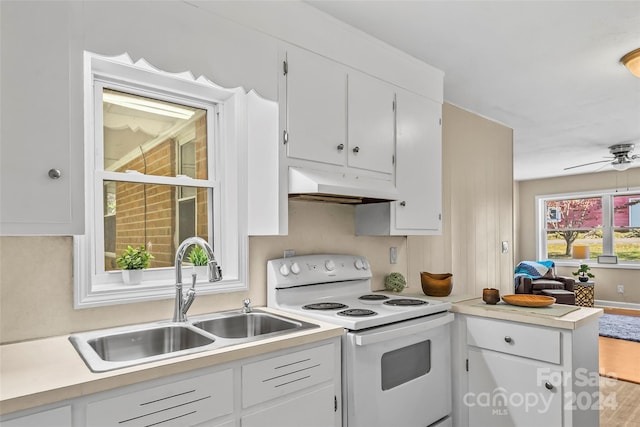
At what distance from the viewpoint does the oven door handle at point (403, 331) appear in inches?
71.5

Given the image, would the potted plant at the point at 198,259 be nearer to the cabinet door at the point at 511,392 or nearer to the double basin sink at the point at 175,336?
the double basin sink at the point at 175,336

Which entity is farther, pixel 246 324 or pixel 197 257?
pixel 197 257

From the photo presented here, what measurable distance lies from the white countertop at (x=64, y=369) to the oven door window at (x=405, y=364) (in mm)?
582

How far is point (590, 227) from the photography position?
7605 millimetres

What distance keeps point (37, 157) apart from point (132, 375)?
28.9 inches

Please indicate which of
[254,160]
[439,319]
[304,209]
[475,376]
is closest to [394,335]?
[439,319]

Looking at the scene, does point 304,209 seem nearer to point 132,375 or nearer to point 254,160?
point 254,160

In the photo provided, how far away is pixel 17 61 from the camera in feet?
4.13

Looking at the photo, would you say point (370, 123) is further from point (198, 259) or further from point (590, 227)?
point (590, 227)

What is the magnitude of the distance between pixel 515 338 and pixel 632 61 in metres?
1.97

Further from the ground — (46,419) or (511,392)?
(46,419)

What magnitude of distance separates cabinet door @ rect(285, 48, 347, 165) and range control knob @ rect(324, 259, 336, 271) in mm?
601

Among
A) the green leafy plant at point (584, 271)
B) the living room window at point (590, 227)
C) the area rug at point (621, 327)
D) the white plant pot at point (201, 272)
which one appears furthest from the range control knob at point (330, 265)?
the living room window at point (590, 227)

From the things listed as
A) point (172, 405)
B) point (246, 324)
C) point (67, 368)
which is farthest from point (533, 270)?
point (67, 368)
